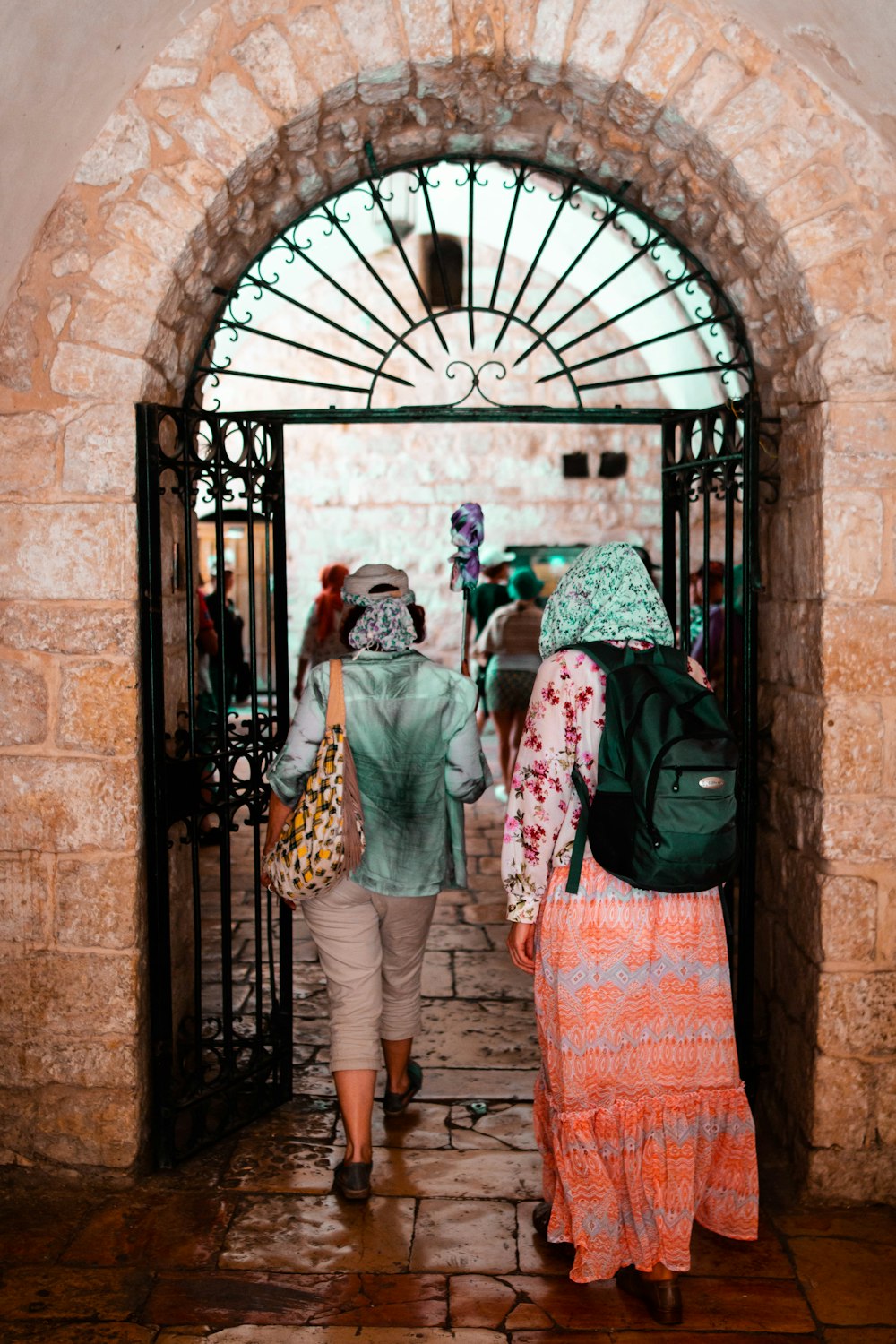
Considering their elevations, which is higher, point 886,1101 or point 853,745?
point 853,745

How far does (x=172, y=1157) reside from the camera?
340 centimetres

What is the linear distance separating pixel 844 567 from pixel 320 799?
1.53 metres

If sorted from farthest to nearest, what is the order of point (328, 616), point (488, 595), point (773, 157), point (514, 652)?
point (488, 595) < point (514, 652) < point (328, 616) < point (773, 157)

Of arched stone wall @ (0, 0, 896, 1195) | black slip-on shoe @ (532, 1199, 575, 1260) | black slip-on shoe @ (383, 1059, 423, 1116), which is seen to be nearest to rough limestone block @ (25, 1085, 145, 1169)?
arched stone wall @ (0, 0, 896, 1195)

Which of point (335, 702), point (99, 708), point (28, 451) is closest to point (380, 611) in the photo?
point (335, 702)

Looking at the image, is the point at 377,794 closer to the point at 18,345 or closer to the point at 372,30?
the point at 18,345

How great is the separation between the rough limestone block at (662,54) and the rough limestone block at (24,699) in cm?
226

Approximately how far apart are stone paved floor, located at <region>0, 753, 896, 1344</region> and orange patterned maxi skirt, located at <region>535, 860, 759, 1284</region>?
0.20 meters

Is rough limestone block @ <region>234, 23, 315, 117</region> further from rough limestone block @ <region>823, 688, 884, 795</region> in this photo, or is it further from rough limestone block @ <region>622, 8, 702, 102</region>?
rough limestone block @ <region>823, 688, 884, 795</region>

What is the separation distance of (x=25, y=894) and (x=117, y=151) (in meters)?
2.04

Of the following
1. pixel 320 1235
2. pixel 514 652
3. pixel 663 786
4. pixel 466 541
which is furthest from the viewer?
pixel 514 652

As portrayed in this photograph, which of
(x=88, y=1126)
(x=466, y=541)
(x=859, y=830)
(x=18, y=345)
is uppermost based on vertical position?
(x=18, y=345)

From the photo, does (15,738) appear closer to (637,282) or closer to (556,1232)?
(556,1232)

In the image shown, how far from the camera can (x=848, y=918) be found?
10.4ft
